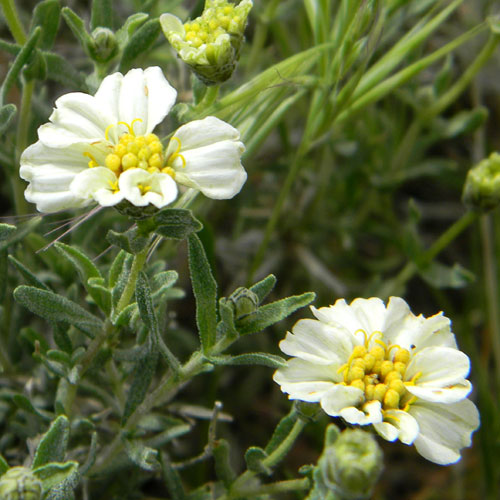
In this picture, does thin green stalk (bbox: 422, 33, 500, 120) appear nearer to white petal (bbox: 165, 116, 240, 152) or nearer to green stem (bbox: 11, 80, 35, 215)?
white petal (bbox: 165, 116, 240, 152)

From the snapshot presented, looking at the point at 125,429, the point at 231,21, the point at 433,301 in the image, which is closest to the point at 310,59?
the point at 231,21

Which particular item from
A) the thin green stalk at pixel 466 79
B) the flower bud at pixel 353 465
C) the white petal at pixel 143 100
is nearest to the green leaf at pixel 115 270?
the white petal at pixel 143 100

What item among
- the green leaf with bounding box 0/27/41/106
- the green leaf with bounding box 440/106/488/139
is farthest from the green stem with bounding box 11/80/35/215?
the green leaf with bounding box 440/106/488/139

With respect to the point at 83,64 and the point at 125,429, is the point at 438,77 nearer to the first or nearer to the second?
the point at 83,64

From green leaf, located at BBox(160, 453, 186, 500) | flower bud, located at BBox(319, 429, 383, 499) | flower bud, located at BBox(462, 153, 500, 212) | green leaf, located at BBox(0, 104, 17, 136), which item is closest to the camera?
flower bud, located at BBox(319, 429, 383, 499)

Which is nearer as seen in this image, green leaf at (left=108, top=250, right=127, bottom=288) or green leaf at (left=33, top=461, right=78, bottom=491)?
green leaf at (left=33, top=461, right=78, bottom=491)
